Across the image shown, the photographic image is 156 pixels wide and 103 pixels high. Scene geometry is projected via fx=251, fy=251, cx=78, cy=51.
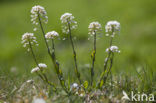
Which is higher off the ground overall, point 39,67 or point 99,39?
point 99,39

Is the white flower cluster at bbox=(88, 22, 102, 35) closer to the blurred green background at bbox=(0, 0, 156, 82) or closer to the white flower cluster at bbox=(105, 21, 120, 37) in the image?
the white flower cluster at bbox=(105, 21, 120, 37)

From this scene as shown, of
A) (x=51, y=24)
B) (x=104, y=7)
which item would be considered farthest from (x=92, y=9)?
(x=51, y=24)

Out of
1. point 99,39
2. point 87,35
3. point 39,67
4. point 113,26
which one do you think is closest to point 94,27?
point 113,26

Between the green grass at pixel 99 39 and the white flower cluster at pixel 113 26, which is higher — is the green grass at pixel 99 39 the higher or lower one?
the higher one

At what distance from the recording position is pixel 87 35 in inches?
460

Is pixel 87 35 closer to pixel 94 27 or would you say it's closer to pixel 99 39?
pixel 99 39

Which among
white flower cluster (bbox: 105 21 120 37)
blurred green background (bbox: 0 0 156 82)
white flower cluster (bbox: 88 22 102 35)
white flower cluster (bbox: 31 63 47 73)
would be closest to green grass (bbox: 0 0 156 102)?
blurred green background (bbox: 0 0 156 82)

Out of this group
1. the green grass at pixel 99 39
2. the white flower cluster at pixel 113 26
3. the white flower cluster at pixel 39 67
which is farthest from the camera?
the green grass at pixel 99 39

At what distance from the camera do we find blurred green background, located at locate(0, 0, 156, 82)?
8969 millimetres

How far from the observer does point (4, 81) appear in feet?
11.8

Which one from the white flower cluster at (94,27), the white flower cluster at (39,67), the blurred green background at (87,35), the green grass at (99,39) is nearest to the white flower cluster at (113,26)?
A: the white flower cluster at (94,27)

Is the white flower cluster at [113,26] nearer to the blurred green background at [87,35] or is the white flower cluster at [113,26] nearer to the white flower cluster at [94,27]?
the white flower cluster at [94,27]

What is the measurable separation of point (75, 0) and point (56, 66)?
15.4m

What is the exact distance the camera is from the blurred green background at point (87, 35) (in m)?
8.97
